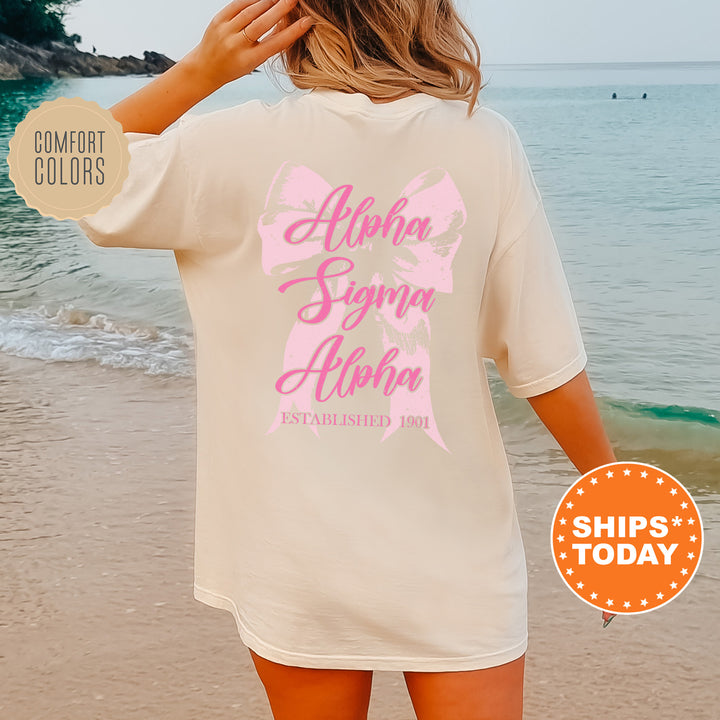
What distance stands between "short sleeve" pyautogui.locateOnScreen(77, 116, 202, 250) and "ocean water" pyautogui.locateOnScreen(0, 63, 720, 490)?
8.7 inches

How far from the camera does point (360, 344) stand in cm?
98

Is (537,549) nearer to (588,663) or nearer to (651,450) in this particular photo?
(588,663)

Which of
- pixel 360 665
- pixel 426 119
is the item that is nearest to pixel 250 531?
pixel 360 665

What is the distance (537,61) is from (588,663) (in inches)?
569

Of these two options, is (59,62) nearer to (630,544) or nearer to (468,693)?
(630,544)

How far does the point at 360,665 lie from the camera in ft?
3.42

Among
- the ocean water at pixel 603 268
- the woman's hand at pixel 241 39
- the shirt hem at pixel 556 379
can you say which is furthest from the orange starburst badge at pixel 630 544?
the woman's hand at pixel 241 39

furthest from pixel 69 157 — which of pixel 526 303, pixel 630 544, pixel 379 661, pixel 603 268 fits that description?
pixel 603 268

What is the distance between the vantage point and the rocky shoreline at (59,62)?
48.1 feet

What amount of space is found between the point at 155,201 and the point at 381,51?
256mm

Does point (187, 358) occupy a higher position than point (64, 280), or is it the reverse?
point (187, 358)

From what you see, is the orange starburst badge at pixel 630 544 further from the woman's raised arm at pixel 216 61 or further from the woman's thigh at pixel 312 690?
the woman's raised arm at pixel 216 61

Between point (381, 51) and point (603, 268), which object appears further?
point (603, 268)

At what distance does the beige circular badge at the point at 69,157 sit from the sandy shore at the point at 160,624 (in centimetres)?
120
